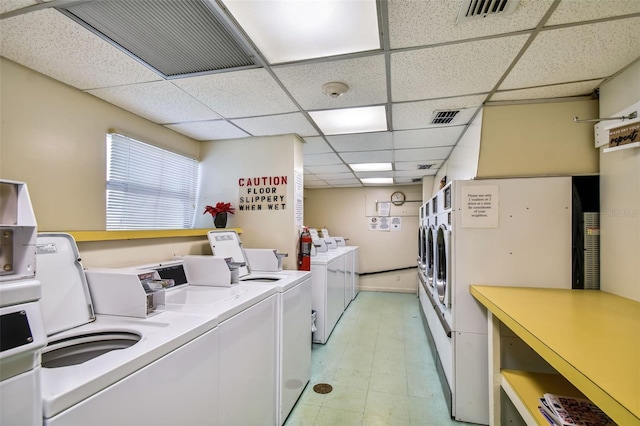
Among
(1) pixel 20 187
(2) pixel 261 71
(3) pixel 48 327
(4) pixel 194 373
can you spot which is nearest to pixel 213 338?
(4) pixel 194 373

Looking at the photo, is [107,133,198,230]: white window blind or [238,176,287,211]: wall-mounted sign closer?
[107,133,198,230]: white window blind

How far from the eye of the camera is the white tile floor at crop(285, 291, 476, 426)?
85.4 inches

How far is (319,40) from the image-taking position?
4.99 ft

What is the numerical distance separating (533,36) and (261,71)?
1488 mm

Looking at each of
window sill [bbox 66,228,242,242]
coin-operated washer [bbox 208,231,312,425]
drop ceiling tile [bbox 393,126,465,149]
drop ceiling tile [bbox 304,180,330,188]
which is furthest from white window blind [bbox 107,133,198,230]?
drop ceiling tile [bbox 304,180,330,188]

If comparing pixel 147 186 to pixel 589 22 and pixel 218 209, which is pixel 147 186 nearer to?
pixel 218 209

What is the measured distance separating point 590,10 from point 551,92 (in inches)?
35.8

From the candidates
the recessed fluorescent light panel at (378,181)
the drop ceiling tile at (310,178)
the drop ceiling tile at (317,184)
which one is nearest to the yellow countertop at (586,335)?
the drop ceiling tile at (310,178)

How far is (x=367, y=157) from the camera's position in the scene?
13.1 feet

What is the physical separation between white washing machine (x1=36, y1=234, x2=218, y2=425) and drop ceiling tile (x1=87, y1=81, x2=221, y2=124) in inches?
45.7

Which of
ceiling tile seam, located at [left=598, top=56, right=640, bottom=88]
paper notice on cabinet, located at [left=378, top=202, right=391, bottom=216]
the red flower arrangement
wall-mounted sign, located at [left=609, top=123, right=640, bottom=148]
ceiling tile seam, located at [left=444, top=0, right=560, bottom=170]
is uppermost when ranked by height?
ceiling tile seam, located at [left=444, top=0, right=560, bottom=170]

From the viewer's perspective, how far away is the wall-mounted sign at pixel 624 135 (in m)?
1.65

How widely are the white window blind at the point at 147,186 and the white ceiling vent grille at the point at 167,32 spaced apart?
3.14ft

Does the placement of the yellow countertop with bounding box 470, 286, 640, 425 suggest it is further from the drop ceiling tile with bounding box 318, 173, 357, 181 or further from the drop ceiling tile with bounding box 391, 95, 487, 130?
the drop ceiling tile with bounding box 318, 173, 357, 181
